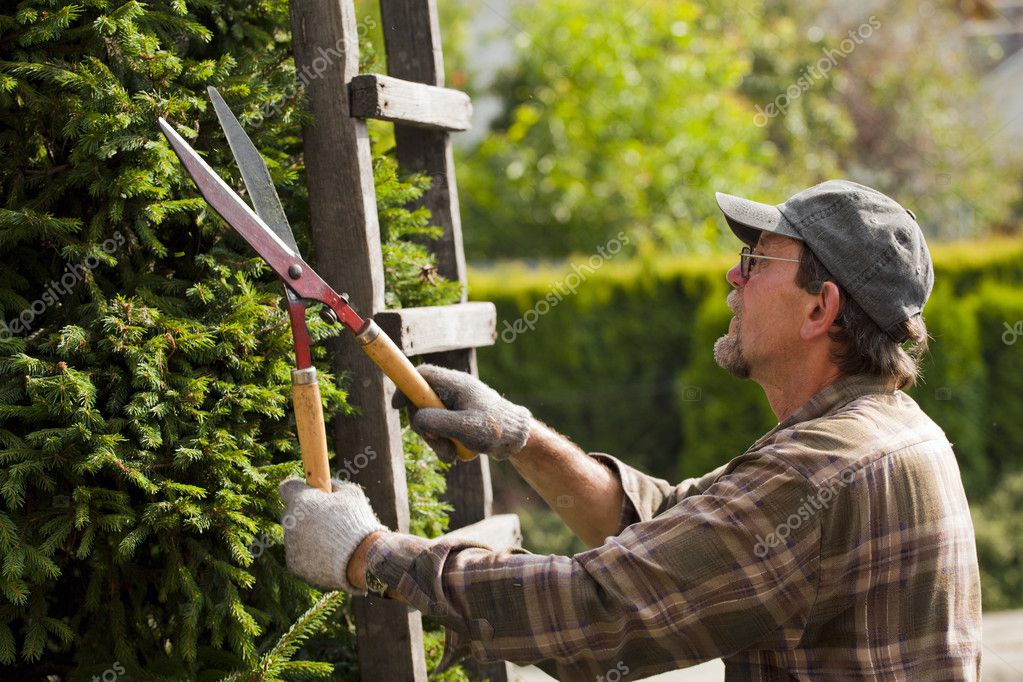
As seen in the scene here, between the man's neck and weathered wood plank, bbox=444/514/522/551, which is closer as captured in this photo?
the man's neck

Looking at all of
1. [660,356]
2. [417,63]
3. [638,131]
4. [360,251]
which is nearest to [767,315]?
[360,251]

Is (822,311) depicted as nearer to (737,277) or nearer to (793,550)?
(737,277)

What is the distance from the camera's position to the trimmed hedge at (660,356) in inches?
334

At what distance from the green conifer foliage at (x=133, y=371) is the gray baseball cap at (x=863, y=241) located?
1135 millimetres

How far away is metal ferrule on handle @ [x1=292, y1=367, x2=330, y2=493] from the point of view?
2.20 m

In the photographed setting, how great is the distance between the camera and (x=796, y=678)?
216 centimetres

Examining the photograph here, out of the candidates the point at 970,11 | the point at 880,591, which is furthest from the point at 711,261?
the point at 970,11

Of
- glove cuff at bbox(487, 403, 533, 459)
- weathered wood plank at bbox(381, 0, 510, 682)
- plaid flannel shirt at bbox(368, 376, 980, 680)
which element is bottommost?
plaid flannel shirt at bbox(368, 376, 980, 680)

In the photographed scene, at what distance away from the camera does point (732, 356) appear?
8.33 ft

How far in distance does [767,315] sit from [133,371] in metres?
1.45

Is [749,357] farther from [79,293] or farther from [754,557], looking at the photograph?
Answer: [79,293]

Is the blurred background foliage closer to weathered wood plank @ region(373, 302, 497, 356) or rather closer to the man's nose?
weathered wood plank @ region(373, 302, 497, 356)

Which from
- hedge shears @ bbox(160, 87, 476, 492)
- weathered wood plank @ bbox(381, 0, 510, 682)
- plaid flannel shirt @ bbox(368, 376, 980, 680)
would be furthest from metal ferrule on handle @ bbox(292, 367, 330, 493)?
weathered wood plank @ bbox(381, 0, 510, 682)

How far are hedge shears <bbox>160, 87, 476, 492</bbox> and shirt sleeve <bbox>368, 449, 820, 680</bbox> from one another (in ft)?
1.05
